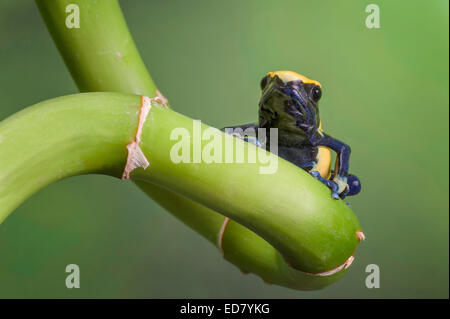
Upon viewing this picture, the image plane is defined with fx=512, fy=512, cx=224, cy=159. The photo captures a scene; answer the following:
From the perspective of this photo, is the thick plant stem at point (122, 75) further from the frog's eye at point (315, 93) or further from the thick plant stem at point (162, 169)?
the frog's eye at point (315, 93)

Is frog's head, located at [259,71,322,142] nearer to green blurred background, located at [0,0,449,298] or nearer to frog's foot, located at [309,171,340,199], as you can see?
frog's foot, located at [309,171,340,199]

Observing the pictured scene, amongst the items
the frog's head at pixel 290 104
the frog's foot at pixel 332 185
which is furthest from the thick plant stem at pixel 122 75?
the frog's head at pixel 290 104

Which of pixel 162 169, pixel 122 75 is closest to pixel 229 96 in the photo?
pixel 122 75


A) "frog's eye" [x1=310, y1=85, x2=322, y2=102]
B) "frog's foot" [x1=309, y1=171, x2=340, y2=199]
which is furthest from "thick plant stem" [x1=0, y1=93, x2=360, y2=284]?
"frog's eye" [x1=310, y1=85, x2=322, y2=102]

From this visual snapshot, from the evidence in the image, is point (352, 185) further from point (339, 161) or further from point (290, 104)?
point (290, 104)

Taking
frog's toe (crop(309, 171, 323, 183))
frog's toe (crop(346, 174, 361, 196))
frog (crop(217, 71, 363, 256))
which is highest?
frog (crop(217, 71, 363, 256))

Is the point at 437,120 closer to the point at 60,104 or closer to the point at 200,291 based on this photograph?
the point at 200,291

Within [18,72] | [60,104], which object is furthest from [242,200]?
[18,72]
